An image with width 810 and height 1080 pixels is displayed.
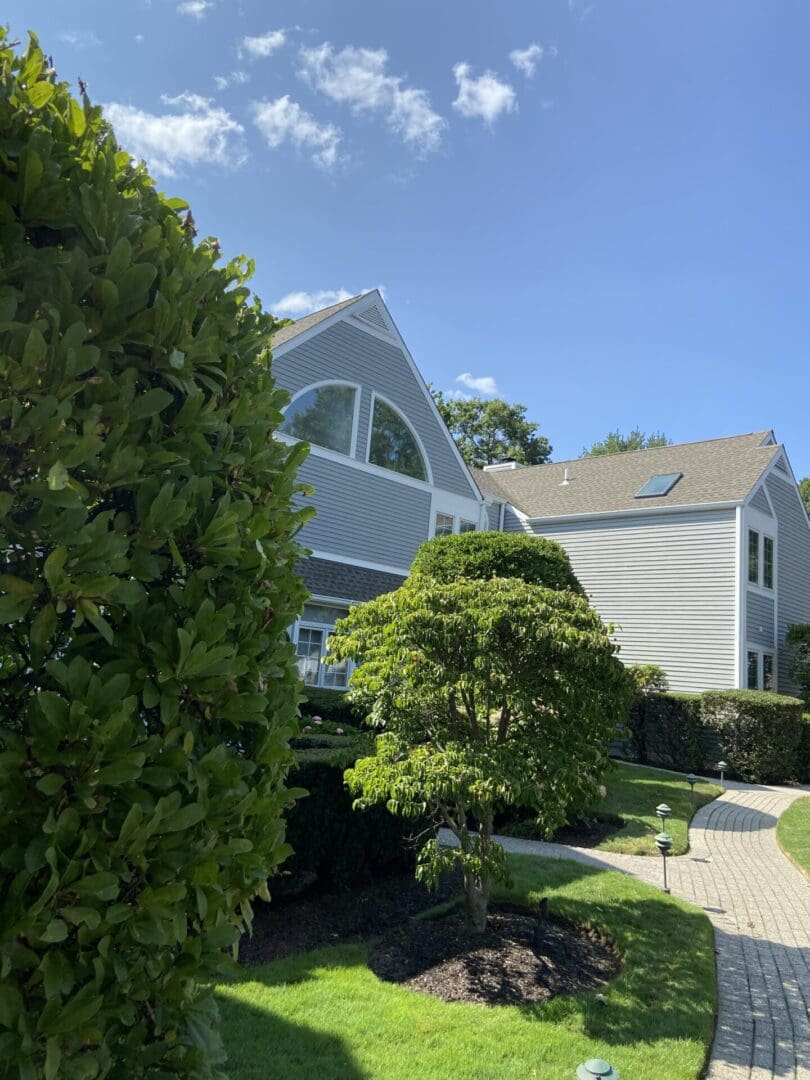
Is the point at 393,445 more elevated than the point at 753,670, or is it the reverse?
the point at 393,445

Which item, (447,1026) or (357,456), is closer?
(447,1026)

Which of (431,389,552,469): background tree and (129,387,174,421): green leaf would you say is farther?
(431,389,552,469): background tree

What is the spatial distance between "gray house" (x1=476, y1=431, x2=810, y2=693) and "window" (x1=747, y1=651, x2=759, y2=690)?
3 centimetres

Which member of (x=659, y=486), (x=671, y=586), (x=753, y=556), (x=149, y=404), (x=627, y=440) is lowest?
(x=149, y=404)

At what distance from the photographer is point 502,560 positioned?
32.4 ft

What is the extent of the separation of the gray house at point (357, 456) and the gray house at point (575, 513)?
32 millimetres

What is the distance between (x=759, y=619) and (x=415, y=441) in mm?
11337

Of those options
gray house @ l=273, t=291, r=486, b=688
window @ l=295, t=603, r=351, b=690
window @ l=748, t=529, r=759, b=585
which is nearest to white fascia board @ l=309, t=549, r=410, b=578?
gray house @ l=273, t=291, r=486, b=688

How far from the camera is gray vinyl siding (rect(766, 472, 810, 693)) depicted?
19.9 metres

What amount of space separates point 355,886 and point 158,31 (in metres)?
9.93

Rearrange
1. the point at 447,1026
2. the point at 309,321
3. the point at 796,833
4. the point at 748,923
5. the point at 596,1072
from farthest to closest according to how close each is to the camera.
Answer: the point at 309,321, the point at 796,833, the point at 748,923, the point at 447,1026, the point at 596,1072

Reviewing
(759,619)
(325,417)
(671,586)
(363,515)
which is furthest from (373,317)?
(759,619)

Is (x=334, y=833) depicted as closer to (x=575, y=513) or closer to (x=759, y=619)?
(x=759, y=619)

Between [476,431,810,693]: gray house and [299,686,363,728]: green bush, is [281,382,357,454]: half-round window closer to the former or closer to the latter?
[299,686,363,728]: green bush
